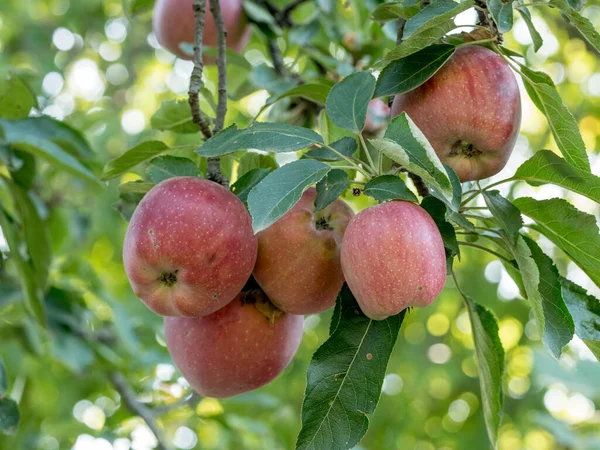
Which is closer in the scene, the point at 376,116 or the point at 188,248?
the point at 188,248

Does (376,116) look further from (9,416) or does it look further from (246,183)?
(9,416)

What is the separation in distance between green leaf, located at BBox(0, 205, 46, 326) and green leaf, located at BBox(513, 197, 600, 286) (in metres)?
1.19

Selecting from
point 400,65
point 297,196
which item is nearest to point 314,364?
point 297,196

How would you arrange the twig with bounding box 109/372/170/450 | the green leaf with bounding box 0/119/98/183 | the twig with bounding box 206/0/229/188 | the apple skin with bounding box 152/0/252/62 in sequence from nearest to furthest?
the twig with bounding box 206/0/229/188 → the green leaf with bounding box 0/119/98/183 → the apple skin with bounding box 152/0/252/62 → the twig with bounding box 109/372/170/450

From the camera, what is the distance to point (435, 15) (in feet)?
3.69

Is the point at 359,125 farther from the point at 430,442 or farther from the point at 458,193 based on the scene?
the point at 430,442

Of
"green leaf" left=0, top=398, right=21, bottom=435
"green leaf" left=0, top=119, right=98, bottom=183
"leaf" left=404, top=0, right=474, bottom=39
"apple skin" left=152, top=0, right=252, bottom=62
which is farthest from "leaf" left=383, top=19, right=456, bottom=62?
"green leaf" left=0, top=398, right=21, bottom=435

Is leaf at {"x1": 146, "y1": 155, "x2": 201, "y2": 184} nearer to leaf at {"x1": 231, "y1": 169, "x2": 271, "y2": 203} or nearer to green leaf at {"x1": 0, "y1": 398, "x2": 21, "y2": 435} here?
Answer: leaf at {"x1": 231, "y1": 169, "x2": 271, "y2": 203}

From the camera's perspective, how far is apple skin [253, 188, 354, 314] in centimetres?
123

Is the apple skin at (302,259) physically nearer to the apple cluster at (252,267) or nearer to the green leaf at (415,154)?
the apple cluster at (252,267)

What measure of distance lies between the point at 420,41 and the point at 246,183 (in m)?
0.39

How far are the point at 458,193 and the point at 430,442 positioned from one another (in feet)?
11.8

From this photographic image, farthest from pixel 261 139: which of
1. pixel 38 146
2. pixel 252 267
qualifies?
pixel 38 146

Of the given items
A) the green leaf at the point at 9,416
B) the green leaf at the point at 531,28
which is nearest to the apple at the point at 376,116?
A: the green leaf at the point at 531,28
